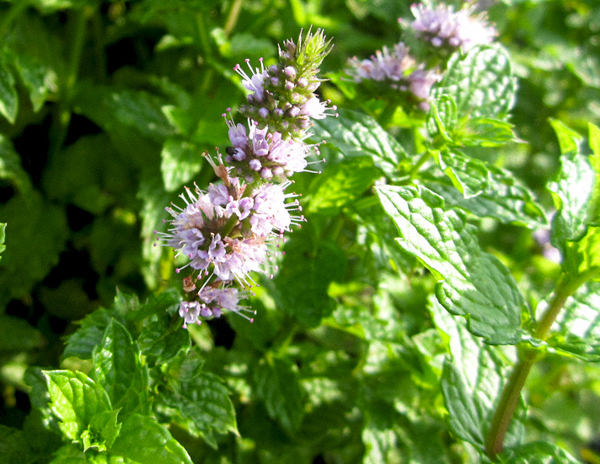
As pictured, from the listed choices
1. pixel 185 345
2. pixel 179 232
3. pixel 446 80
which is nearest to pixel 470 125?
pixel 446 80

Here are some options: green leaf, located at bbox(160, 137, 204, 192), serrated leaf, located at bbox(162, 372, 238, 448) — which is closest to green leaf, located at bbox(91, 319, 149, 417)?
serrated leaf, located at bbox(162, 372, 238, 448)

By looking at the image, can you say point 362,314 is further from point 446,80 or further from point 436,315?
point 446,80

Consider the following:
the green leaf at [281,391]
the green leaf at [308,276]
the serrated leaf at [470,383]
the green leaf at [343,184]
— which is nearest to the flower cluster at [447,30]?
the green leaf at [343,184]

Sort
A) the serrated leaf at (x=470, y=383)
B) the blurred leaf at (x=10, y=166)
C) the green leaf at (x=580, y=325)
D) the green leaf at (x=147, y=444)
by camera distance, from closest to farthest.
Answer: the green leaf at (x=147, y=444) → the green leaf at (x=580, y=325) → the serrated leaf at (x=470, y=383) → the blurred leaf at (x=10, y=166)

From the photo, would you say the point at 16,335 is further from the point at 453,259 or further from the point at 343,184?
the point at 453,259

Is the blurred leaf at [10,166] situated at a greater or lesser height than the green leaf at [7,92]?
lesser

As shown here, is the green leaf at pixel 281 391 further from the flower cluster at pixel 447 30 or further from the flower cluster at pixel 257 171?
the flower cluster at pixel 447 30

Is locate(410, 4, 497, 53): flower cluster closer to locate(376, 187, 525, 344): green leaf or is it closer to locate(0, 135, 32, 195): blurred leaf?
locate(376, 187, 525, 344): green leaf
